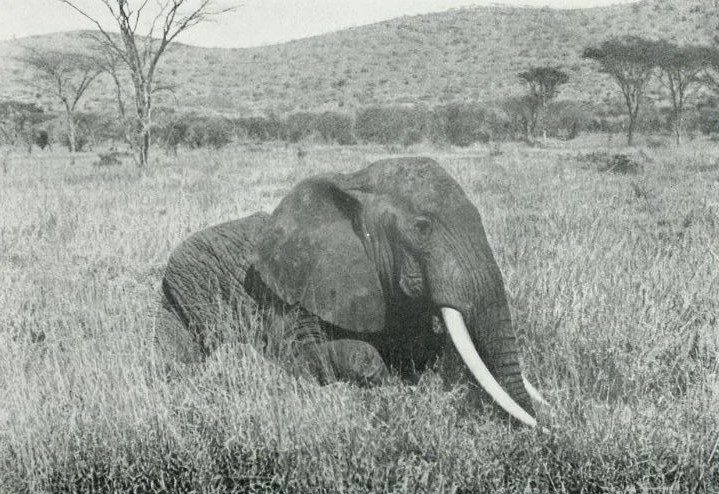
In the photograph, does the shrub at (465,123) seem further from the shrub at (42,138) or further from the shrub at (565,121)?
the shrub at (42,138)

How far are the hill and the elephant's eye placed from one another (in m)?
39.6

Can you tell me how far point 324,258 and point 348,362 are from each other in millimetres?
417

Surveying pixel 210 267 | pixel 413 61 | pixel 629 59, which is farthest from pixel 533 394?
pixel 413 61

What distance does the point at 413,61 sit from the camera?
54.2 metres

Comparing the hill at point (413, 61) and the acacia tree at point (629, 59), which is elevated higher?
the hill at point (413, 61)

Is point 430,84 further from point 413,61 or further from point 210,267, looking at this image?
point 210,267

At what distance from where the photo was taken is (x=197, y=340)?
11.7 feet

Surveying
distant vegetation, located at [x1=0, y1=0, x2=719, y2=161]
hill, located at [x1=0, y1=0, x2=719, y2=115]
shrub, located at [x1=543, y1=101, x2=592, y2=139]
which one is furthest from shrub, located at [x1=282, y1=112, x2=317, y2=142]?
hill, located at [x1=0, y1=0, x2=719, y2=115]

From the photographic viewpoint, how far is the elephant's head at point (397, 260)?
259cm

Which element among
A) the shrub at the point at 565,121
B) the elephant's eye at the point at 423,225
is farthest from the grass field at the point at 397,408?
the shrub at the point at 565,121

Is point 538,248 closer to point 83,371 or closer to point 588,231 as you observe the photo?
point 588,231

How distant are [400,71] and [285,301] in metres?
51.3

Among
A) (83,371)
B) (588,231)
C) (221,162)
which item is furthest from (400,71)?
(83,371)

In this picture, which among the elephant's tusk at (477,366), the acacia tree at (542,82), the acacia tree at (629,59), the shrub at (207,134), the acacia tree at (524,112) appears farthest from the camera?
the acacia tree at (524,112)
